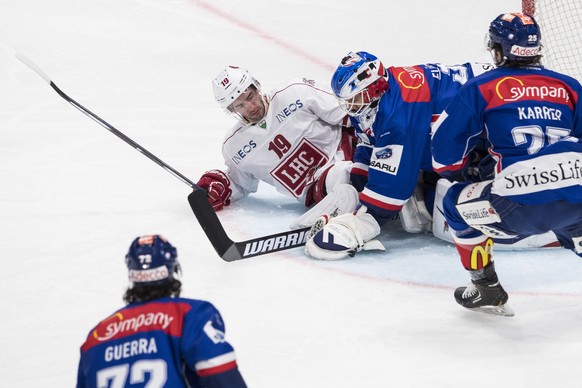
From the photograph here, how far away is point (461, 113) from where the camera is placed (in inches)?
116

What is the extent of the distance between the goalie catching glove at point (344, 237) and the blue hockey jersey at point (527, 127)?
0.93 meters

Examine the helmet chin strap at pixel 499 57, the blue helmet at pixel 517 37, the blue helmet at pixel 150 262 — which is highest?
the blue helmet at pixel 517 37

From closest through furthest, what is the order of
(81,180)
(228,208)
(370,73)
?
(370,73) < (228,208) < (81,180)

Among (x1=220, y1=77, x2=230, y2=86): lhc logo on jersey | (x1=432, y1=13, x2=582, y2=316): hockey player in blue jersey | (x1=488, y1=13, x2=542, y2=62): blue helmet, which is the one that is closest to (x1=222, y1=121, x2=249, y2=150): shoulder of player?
(x1=220, y1=77, x2=230, y2=86): lhc logo on jersey

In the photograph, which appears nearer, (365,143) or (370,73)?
(370,73)

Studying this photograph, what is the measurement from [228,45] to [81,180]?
2350 millimetres

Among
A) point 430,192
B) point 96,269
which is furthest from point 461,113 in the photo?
point 96,269

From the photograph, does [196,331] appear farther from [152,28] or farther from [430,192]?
[152,28]

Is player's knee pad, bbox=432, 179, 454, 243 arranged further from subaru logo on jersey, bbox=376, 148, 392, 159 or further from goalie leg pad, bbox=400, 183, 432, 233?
subaru logo on jersey, bbox=376, 148, 392, 159

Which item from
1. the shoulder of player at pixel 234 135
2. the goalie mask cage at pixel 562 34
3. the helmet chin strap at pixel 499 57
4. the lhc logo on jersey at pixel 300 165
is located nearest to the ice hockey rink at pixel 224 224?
the lhc logo on jersey at pixel 300 165

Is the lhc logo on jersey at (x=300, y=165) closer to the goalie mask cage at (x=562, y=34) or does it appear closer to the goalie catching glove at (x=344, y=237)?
the goalie catching glove at (x=344, y=237)

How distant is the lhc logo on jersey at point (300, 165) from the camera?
14.6 feet

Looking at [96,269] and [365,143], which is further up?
[365,143]

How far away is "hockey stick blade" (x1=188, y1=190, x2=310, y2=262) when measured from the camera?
3.84 meters
